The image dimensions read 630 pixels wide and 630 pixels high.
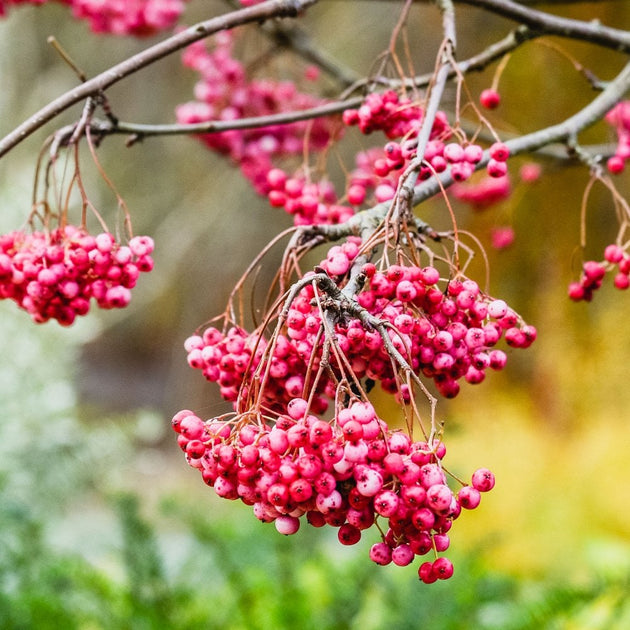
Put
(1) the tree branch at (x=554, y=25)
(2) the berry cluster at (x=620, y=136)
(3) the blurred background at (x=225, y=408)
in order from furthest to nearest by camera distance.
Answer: (3) the blurred background at (x=225, y=408), (2) the berry cluster at (x=620, y=136), (1) the tree branch at (x=554, y=25)

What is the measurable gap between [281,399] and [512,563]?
9.97 ft

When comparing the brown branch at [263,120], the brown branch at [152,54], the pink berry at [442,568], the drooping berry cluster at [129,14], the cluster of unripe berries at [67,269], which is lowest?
the pink berry at [442,568]

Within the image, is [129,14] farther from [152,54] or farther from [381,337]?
[381,337]

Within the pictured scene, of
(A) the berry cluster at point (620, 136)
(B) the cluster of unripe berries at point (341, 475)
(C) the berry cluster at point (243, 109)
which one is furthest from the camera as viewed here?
(C) the berry cluster at point (243, 109)

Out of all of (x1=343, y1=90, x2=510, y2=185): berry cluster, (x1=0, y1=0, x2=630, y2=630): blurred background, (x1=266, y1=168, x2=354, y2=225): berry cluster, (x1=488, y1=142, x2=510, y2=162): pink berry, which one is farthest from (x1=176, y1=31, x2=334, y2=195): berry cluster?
(x1=488, y1=142, x2=510, y2=162): pink berry

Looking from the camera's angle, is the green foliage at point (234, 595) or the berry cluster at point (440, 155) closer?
the berry cluster at point (440, 155)

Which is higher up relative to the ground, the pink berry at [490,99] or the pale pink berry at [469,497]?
the pink berry at [490,99]

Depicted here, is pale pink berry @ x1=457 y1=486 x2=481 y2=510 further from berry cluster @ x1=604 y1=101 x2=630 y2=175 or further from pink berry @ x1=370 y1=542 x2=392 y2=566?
berry cluster @ x1=604 y1=101 x2=630 y2=175

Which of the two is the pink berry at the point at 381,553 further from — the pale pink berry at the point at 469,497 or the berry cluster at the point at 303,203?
the berry cluster at the point at 303,203

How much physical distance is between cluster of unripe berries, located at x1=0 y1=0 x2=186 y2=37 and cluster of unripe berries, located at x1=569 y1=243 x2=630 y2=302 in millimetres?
1298

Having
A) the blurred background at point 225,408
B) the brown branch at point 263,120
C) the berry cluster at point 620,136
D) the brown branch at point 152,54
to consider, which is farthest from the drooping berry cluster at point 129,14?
the brown branch at point 152,54

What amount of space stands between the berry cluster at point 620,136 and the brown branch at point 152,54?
0.55 m

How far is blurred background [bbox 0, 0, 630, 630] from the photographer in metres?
1.73

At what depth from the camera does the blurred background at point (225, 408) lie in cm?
173
